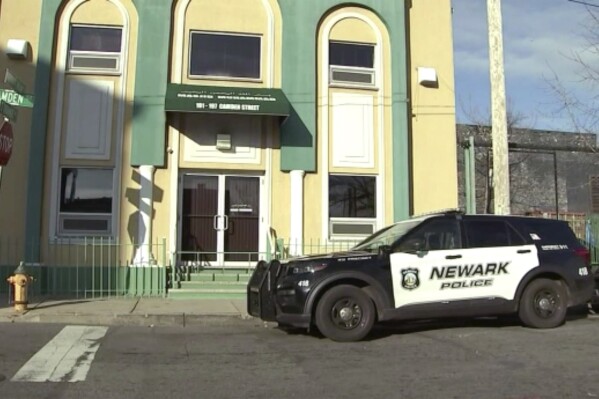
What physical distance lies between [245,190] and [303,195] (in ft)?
4.28

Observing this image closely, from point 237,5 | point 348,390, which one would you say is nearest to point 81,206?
point 237,5

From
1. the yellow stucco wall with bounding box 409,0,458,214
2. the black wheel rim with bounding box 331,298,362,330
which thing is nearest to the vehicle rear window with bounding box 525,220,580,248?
the black wheel rim with bounding box 331,298,362,330

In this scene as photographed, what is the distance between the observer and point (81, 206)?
44.1ft

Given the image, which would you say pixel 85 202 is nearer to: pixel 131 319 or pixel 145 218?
pixel 145 218

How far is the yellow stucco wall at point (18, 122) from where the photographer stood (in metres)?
13.1

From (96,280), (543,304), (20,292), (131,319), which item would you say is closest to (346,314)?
(543,304)

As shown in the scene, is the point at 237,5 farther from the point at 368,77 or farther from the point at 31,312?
the point at 31,312

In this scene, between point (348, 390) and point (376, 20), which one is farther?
point (376, 20)

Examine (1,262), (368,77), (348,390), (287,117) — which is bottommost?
(348,390)

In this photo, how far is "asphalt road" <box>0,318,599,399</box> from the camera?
5.87 m

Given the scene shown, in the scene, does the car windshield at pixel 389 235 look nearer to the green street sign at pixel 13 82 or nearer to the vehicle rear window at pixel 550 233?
the vehicle rear window at pixel 550 233

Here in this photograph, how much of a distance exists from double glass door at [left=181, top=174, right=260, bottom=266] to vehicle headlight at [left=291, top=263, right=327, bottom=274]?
5.26 meters

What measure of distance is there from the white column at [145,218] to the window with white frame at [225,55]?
247cm

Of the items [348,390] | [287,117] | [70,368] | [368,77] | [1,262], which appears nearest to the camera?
[348,390]
